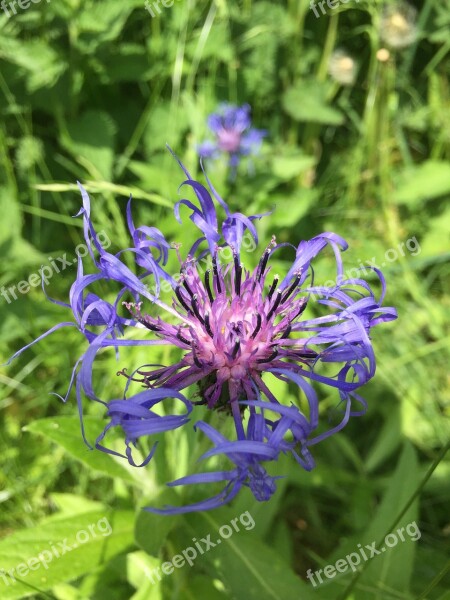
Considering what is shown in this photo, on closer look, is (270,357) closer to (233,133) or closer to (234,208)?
(234,208)

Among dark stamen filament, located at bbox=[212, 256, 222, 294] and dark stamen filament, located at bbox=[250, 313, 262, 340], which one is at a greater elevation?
dark stamen filament, located at bbox=[212, 256, 222, 294]

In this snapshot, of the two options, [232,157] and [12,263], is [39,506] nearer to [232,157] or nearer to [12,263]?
[12,263]

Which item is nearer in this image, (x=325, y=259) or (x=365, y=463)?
(x=365, y=463)

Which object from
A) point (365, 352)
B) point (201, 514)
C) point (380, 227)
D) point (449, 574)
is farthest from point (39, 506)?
point (380, 227)

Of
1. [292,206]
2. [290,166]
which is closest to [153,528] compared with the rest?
[292,206]

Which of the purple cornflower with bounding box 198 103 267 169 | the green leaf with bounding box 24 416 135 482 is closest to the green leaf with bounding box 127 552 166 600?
the green leaf with bounding box 24 416 135 482

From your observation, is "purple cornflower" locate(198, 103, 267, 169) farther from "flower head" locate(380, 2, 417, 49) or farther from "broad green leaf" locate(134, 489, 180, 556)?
"broad green leaf" locate(134, 489, 180, 556)
